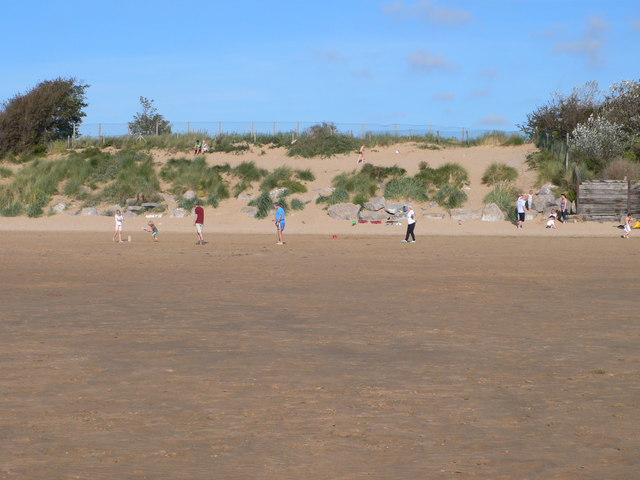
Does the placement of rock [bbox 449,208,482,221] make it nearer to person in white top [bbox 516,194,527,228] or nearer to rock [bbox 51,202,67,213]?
person in white top [bbox 516,194,527,228]

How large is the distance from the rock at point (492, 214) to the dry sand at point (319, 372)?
20587mm

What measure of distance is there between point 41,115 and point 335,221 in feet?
97.7

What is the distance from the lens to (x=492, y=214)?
4328 centimetres

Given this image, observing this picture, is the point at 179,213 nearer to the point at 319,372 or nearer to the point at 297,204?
the point at 297,204

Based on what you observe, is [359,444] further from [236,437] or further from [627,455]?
[627,455]

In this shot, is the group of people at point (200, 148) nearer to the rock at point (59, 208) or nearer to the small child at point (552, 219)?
the rock at point (59, 208)

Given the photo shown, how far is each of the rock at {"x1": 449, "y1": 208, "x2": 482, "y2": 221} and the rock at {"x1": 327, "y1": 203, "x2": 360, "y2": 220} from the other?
15.7ft

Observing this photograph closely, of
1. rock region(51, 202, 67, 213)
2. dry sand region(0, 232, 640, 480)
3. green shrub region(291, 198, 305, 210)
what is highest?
green shrub region(291, 198, 305, 210)

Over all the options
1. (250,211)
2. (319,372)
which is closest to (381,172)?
(250,211)

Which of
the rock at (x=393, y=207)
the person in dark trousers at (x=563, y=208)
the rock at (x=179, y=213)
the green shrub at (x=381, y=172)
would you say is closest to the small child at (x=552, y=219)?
the person in dark trousers at (x=563, y=208)

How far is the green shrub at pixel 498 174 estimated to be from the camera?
1954 inches

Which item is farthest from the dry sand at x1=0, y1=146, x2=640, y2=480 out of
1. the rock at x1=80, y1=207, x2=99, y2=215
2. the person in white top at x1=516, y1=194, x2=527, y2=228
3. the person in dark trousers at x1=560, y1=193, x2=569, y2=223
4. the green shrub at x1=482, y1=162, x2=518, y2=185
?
the green shrub at x1=482, y1=162, x2=518, y2=185

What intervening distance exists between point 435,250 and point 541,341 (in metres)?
17.7

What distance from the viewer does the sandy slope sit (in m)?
40.9
